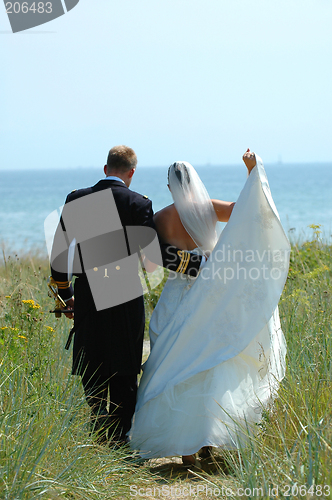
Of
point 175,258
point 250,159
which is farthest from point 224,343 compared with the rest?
point 250,159

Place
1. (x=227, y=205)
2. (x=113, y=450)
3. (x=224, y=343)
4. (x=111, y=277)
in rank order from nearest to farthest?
(x=113, y=450)
(x=224, y=343)
(x=111, y=277)
(x=227, y=205)

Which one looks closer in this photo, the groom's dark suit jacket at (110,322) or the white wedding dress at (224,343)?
the white wedding dress at (224,343)

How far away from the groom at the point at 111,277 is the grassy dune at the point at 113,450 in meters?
0.26

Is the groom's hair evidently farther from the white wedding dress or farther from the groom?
the white wedding dress

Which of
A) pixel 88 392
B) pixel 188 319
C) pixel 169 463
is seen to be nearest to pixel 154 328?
pixel 188 319

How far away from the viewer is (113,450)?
2.79 metres

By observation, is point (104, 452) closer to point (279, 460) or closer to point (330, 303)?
point (279, 460)

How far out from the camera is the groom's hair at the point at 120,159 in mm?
3279

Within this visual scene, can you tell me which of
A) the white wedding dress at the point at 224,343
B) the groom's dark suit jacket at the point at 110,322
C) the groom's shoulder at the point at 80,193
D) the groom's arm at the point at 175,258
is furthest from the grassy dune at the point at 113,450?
the groom's arm at the point at 175,258

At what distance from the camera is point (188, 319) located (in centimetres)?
319

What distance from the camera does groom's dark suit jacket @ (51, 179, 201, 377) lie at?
3.25 metres

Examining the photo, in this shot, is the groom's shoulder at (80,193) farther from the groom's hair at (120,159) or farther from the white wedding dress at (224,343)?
the white wedding dress at (224,343)

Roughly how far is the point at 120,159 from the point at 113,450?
5.91 ft

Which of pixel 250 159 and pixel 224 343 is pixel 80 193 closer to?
pixel 250 159
